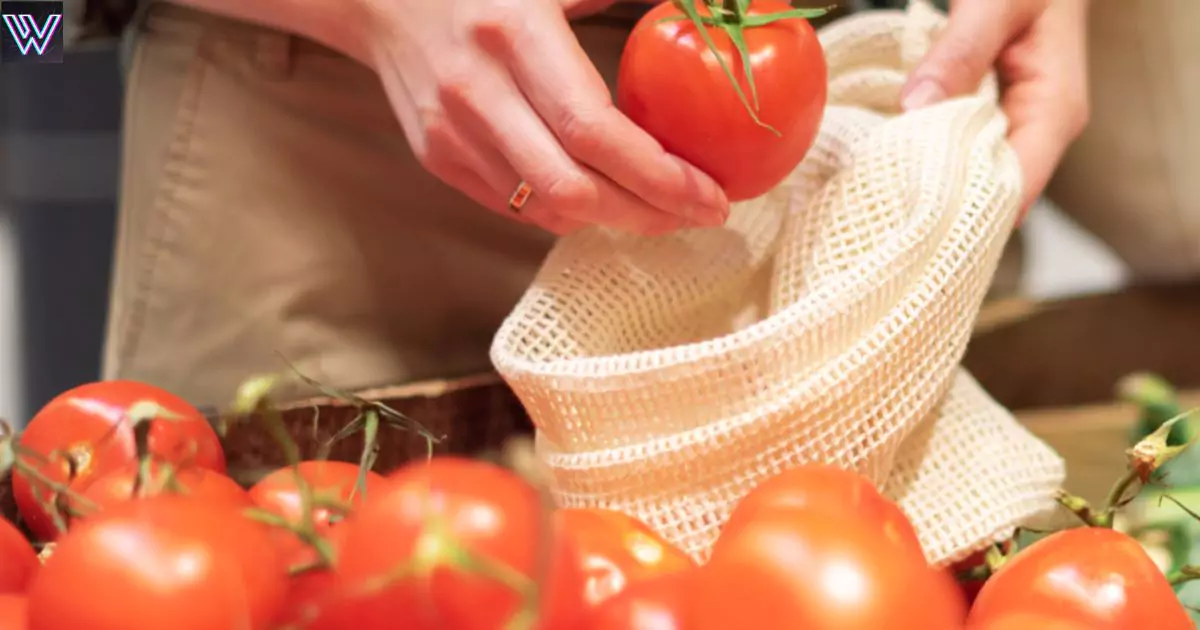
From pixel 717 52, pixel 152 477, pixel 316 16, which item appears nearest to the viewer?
pixel 152 477

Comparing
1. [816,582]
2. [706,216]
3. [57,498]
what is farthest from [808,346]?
[57,498]

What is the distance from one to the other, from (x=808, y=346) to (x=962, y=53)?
0.24 meters

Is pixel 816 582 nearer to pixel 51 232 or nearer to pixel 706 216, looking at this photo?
pixel 706 216

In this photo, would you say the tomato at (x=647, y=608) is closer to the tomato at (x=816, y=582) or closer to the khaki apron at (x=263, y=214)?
the tomato at (x=816, y=582)

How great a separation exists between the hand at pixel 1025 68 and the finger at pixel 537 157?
199mm

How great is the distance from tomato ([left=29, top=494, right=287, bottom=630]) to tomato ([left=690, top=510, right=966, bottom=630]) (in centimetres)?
12

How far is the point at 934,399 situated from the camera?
0.46 metres

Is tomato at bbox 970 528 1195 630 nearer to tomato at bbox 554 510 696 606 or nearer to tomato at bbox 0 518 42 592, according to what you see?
tomato at bbox 554 510 696 606

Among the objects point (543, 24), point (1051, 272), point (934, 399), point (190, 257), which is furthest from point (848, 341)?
point (1051, 272)

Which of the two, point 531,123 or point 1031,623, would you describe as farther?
point 531,123

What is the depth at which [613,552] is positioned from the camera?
13.0 inches

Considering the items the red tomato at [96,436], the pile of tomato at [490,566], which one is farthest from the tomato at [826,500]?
the red tomato at [96,436]

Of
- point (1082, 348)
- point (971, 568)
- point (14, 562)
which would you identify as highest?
point (14, 562)

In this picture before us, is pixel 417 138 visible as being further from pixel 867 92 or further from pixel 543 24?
pixel 867 92
